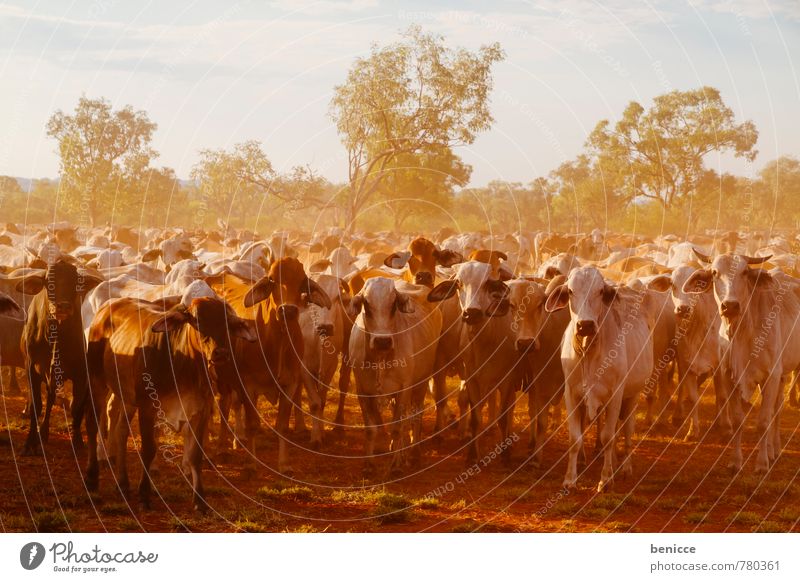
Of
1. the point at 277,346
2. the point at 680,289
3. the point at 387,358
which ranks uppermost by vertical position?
the point at 680,289

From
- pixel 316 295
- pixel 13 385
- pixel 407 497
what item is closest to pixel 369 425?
pixel 407 497

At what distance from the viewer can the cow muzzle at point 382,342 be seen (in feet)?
46.0

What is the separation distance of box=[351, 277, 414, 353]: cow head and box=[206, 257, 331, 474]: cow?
57cm

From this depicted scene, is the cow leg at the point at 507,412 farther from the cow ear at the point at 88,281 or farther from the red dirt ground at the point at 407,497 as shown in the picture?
the cow ear at the point at 88,281

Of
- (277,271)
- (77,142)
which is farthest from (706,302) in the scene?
(77,142)

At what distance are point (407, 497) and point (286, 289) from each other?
3.51 m

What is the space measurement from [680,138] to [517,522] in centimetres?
3405

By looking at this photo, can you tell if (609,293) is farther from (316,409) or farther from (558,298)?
(316,409)

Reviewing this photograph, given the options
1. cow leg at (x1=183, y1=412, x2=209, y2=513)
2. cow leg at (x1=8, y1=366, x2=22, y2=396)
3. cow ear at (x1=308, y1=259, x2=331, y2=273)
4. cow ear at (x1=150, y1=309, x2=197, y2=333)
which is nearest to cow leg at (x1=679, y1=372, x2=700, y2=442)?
cow ear at (x1=308, y1=259, x2=331, y2=273)

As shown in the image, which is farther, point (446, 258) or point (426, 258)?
point (446, 258)

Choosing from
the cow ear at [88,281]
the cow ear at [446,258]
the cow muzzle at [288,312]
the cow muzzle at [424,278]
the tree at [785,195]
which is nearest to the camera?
the cow muzzle at [288,312]

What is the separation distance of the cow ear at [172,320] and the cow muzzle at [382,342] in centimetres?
319

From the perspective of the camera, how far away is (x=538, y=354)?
49.9ft

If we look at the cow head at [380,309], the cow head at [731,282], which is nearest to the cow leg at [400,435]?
the cow head at [380,309]
